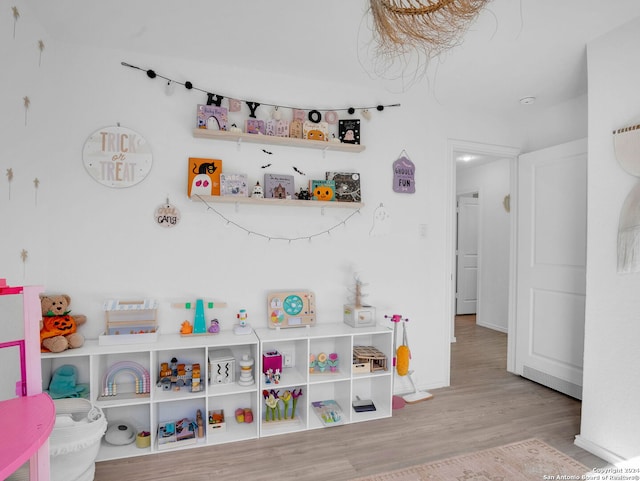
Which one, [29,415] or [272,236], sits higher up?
[272,236]

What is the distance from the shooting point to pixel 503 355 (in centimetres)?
414

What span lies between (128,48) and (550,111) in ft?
11.1

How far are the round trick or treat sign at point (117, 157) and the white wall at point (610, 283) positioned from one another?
276 centimetres

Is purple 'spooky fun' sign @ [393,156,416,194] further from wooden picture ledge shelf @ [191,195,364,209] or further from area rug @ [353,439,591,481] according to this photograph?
area rug @ [353,439,591,481]

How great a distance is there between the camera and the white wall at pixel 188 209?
84.4 inches

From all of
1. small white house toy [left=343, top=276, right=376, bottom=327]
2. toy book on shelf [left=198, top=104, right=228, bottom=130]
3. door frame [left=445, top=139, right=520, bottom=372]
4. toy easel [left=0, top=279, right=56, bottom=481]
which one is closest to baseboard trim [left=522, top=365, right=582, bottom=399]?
door frame [left=445, top=139, right=520, bottom=372]

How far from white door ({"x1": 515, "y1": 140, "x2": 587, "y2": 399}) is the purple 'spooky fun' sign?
115 cm

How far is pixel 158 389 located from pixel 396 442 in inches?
59.5

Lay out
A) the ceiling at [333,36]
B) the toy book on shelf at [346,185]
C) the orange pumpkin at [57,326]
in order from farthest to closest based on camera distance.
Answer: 1. the toy book on shelf at [346,185]
2. the orange pumpkin at [57,326]
3. the ceiling at [333,36]

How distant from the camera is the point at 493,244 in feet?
17.9

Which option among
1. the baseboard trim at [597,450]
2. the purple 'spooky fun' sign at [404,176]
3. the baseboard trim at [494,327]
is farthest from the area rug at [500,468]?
the baseboard trim at [494,327]

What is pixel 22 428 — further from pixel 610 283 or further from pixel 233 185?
pixel 610 283

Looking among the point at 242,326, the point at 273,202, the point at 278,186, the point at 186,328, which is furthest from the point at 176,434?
the point at 278,186

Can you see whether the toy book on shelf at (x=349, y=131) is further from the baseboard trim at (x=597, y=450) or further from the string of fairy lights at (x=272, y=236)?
the baseboard trim at (x=597, y=450)
